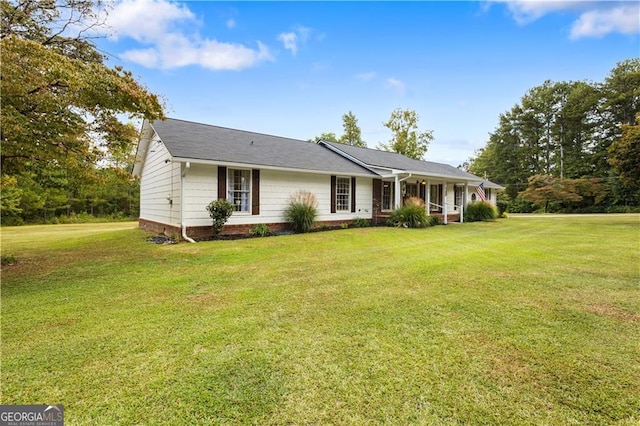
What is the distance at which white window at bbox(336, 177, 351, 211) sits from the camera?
1354cm

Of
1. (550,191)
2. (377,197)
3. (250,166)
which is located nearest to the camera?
(250,166)

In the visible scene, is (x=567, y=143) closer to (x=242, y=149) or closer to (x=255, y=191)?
(x=242, y=149)

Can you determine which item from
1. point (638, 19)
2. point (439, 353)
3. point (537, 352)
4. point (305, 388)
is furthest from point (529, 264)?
point (638, 19)

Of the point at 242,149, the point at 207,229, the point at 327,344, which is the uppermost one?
the point at 242,149

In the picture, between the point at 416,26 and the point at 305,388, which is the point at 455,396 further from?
the point at 416,26

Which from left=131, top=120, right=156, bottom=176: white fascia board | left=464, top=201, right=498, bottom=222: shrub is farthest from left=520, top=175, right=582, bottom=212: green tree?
left=131, top=120, right=156, bottom=176: white fascia board

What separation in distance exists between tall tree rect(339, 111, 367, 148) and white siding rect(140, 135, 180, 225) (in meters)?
25.9

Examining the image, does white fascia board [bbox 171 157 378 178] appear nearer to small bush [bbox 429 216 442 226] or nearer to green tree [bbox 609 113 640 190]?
small bush [bbox 429 216 442 226]

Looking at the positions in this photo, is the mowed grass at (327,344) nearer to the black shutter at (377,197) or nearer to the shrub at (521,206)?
the black shutter at (377,197)

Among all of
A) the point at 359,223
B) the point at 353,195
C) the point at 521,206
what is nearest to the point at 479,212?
the point at 359,223

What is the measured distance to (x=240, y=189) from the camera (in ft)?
35.1

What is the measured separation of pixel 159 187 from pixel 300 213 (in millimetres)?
5822

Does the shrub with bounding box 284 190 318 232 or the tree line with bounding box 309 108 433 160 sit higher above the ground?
the tree line with bounding box 309 108 433 160

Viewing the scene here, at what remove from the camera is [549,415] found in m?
1.93
